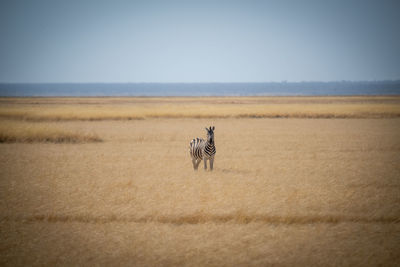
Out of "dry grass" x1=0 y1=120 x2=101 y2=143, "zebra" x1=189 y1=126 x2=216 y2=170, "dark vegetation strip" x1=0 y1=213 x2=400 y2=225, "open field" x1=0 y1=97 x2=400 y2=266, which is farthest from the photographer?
"dry grass" x1=0 y1=120 x2=101 y2=143

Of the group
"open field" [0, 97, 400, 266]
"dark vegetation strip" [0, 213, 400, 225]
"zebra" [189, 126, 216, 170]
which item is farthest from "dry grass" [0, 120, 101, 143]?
"dark vegetation strip" [0, 213, 400, 225]

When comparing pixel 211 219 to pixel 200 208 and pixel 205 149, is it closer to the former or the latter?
pixel 200 208

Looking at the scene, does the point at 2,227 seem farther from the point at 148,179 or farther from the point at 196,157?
the point at 196,157

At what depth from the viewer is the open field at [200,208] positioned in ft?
19.8

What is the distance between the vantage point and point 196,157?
1243 cm

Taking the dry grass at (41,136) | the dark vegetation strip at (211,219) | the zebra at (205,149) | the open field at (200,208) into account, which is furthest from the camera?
the dry grass at (41,136)

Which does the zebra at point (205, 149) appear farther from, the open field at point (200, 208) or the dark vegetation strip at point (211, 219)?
the dark vegetation strip at point (211, 219)

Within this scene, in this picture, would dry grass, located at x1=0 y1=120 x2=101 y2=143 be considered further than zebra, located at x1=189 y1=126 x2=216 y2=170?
Yes

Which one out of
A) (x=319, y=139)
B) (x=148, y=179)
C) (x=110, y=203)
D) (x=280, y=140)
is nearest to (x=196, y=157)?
(x=148, y=179)

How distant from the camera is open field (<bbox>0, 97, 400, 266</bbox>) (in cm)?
604

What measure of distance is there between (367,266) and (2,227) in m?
8.52

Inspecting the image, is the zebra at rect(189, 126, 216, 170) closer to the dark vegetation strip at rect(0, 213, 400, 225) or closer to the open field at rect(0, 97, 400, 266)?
the open field at rect(0, 97, 400, 266)

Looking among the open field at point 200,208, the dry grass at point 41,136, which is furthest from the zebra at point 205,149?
the dry grass at point 41,136

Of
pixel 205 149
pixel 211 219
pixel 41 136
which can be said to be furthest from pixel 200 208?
pixel 41 136
